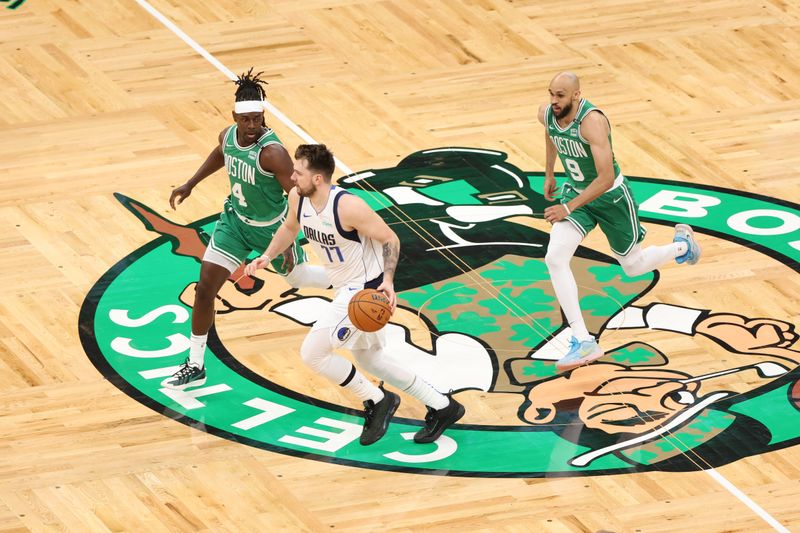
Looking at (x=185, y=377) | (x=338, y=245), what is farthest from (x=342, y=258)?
(x=185, y=377)

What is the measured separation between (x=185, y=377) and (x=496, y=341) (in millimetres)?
2243

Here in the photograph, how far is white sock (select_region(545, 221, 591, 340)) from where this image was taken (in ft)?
39.4

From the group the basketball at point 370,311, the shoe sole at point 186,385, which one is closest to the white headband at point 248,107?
the basketball at point 370,311

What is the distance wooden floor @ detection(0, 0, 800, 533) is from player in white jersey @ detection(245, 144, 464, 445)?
581 millimetres

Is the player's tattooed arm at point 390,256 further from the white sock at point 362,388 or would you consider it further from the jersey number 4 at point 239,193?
the jersey number 4 at point 239,193

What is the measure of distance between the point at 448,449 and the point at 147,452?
188 cm

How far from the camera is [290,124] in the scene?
16.2 m

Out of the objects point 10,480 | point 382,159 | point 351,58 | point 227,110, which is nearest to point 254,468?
point 10,480

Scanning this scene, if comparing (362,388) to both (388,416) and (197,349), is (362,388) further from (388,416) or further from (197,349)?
(197,349)

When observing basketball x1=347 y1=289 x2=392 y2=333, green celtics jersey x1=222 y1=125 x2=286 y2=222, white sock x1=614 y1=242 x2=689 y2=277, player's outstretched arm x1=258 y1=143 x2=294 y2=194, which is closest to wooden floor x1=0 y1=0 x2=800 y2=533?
white sock x1=614 y1=242 x2=689 y2=277

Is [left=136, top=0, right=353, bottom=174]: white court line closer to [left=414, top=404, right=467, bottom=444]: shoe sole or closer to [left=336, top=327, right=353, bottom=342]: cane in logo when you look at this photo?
[left=414, top=404, right=467, bottom=444]: shoe sole

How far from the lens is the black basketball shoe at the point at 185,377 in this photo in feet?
39.4

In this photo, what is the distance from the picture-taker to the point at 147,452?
11.3 m

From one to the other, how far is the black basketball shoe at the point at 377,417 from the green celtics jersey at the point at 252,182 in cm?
143
